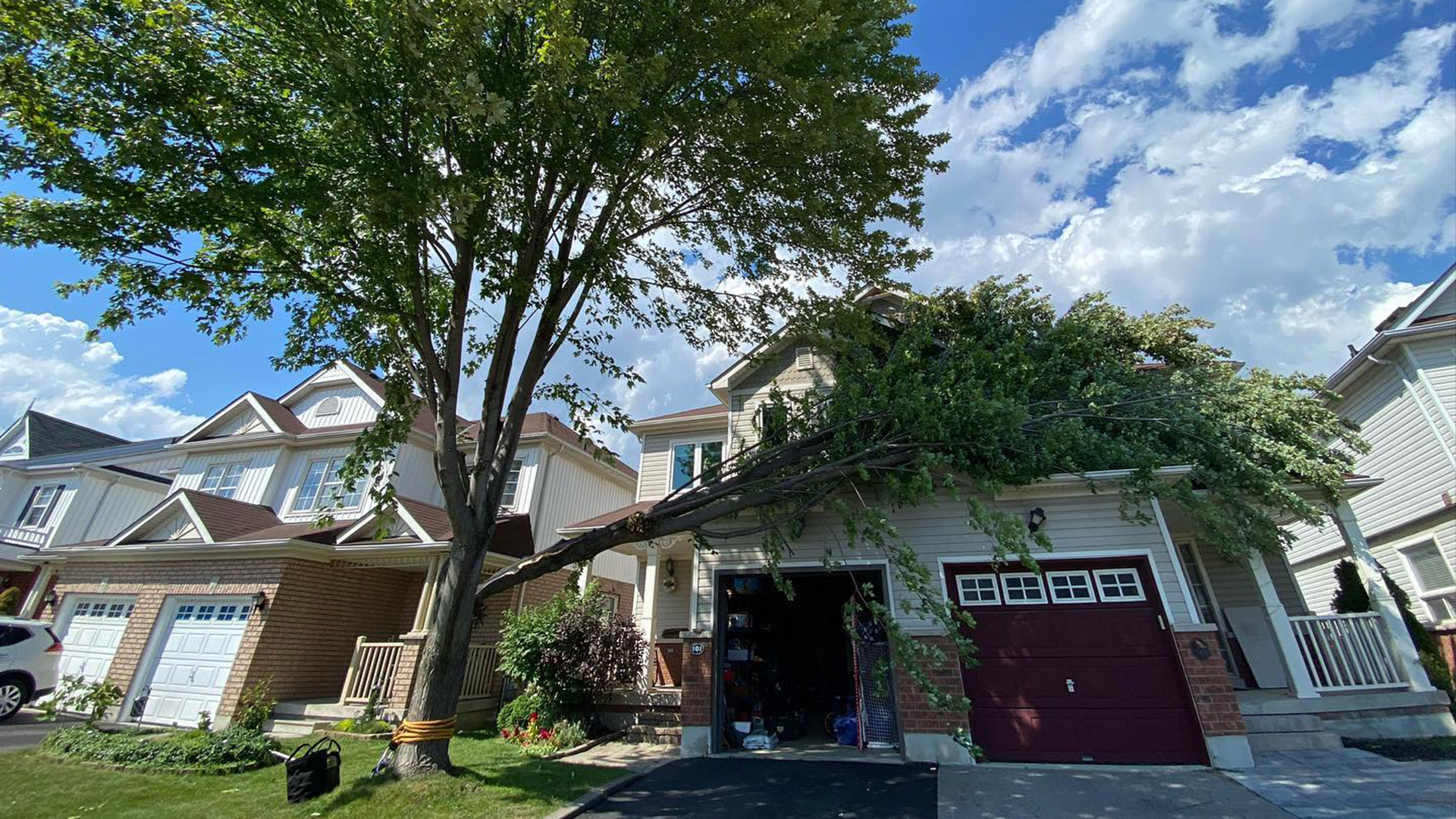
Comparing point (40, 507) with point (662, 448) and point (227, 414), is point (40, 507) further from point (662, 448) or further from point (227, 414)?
point (662, 448)

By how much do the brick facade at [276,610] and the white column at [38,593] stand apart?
245 cm

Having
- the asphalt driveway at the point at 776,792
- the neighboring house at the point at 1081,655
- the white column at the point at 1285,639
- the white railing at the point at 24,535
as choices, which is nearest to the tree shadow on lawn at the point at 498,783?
the asphalt driveway at the point at 776,792

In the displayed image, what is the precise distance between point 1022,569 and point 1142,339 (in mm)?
5621

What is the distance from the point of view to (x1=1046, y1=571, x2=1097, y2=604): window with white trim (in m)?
8.80

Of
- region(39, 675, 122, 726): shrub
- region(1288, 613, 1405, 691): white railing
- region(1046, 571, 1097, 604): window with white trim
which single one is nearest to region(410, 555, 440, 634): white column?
region(39, 675, 122, 726): shrub

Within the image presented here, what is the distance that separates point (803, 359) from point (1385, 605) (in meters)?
10.1

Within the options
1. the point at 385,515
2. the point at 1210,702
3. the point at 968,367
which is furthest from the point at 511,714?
the point at 1210,702

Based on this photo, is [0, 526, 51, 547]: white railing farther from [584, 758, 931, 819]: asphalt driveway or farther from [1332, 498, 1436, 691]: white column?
[1332, 498, 1436, 691]: white column

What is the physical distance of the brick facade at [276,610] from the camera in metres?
12.1

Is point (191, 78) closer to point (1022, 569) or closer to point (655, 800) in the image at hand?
point (655, 800)

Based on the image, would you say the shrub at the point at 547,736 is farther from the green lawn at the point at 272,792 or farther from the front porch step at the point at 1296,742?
the front porch step at the point at 1296,742

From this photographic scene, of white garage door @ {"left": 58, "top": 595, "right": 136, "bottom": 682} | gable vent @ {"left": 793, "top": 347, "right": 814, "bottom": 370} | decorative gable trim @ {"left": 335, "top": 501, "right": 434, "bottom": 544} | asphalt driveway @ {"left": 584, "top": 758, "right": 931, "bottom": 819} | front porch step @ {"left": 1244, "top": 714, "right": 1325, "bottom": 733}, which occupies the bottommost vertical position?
asphalt driveway @ {"left": 584, "top": 758, "right": 931, "bottom": 819}

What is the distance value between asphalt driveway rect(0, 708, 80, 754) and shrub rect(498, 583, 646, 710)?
7451 mm

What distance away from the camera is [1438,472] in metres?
10.9
